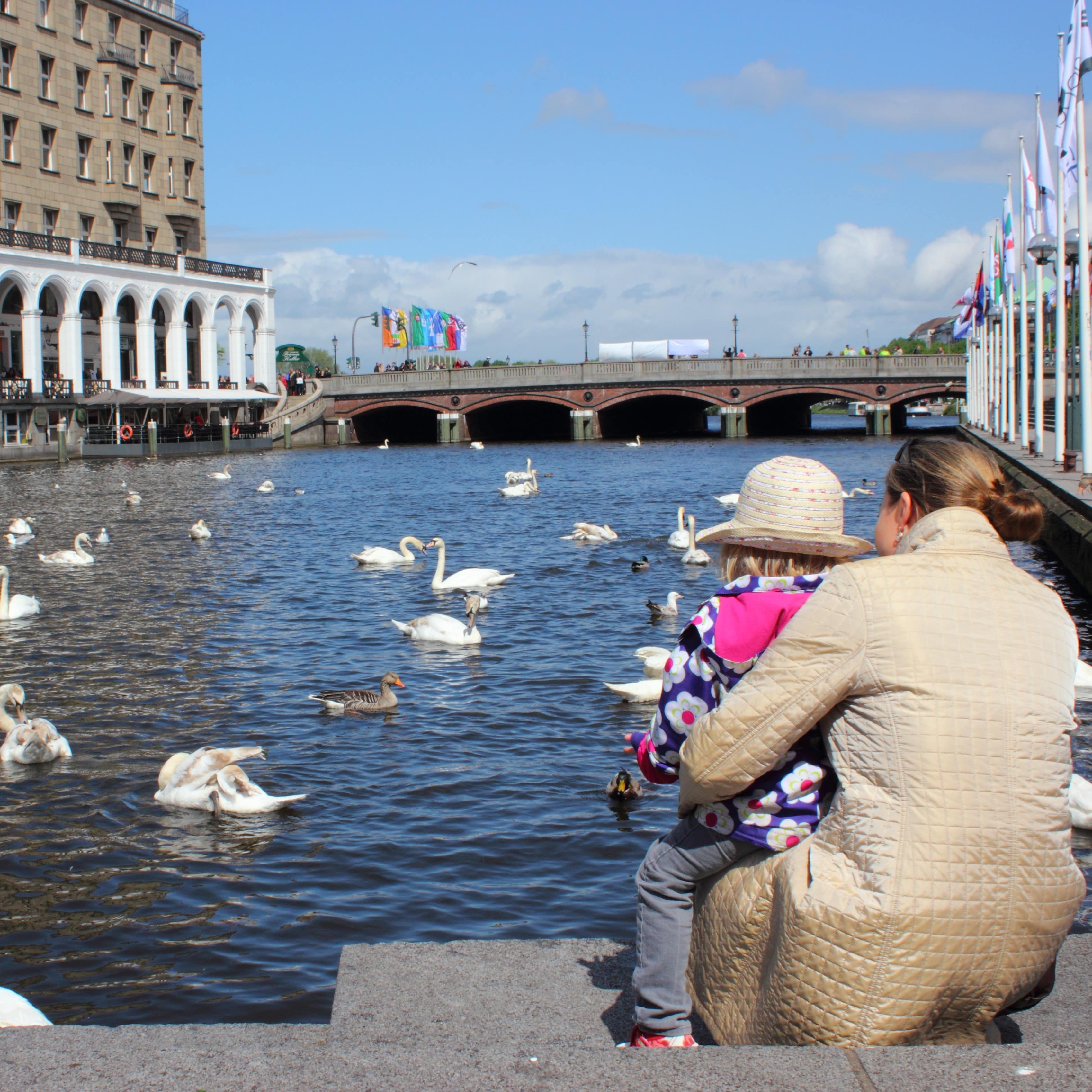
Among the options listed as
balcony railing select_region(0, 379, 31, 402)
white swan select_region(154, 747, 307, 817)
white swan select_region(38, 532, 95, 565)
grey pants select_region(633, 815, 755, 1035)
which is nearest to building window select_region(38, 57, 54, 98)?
balcony railing select_region(0, 379, 31, 402)

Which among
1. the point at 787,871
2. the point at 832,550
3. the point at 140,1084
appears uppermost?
the point at 832,550

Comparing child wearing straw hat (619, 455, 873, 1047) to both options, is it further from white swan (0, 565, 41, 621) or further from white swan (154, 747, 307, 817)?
white swan (0, 565, 41, 621)

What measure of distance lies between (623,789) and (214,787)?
8.00 feet

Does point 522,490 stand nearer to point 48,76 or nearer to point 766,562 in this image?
point 766,562

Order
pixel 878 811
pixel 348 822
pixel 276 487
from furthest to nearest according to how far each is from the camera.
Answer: pixel 276 487 → pixel 348 822 → pixel 878 811

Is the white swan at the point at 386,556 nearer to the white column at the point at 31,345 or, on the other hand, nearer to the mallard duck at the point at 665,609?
the mallard duck at the point at 665,609

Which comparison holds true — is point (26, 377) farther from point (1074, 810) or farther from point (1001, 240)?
Result: point (1074, 810)

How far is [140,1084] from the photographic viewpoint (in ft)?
9.53

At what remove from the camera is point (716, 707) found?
314 cm

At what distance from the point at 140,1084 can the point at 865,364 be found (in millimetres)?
66820

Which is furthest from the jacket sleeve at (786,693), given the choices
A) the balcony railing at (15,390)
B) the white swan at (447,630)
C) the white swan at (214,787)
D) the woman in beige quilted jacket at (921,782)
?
the balcony railing at (15,390)

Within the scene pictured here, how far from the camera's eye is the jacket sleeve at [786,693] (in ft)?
9.05

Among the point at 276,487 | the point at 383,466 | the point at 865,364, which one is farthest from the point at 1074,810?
the point at 865,364

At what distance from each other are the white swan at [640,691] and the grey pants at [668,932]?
6821 mm
